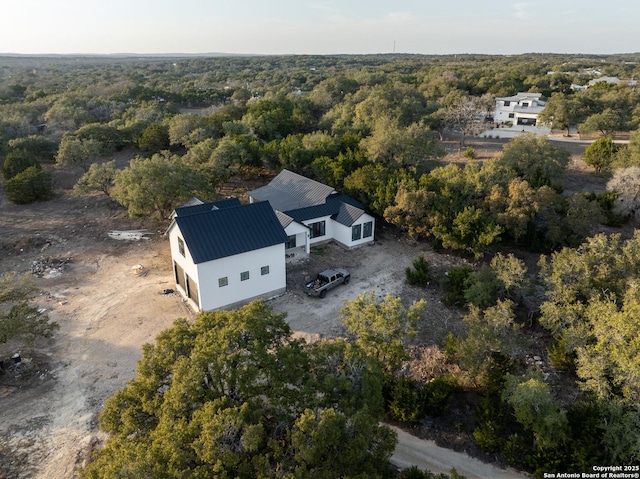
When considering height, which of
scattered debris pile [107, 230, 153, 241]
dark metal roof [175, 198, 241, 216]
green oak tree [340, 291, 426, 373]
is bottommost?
scattered debris pile [107, 230, 153, 241]

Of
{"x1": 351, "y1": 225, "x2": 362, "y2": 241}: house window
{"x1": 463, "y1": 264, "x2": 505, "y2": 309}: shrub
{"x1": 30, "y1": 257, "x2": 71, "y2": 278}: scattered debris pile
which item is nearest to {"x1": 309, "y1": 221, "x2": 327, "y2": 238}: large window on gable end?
{"x1": 351, "y1": 225, "x2": 362, "y2": 241}: house window

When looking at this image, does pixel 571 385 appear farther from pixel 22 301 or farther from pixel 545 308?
pixel 22 301

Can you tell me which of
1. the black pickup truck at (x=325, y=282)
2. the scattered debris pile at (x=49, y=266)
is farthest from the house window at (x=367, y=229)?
the scattered debris pile at (x=49, y=266)

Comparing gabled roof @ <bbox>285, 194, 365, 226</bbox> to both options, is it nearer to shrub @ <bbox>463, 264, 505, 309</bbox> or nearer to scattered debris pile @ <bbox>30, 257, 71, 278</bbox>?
shrub @ <bbox>463, 264, 505, 309</bbox>

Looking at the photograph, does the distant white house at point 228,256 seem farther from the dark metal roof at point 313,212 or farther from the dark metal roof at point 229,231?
Result: the dark metal roof at point 313,212

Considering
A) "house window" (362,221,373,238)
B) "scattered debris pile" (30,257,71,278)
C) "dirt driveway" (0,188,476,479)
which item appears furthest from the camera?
"house window" (362,221,373,238)

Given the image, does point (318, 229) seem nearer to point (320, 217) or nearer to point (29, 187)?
point (320, 217)
